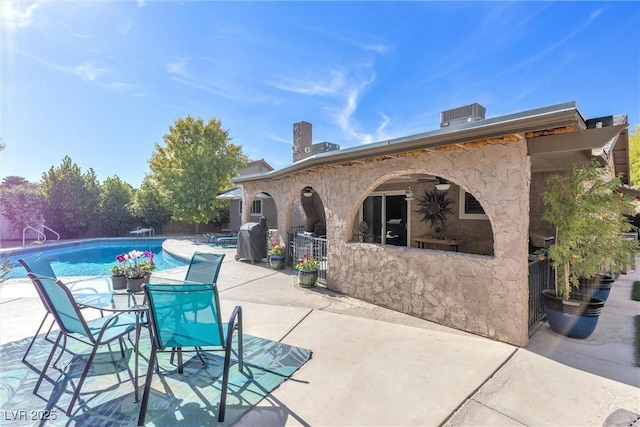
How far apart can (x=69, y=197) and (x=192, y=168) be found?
8.60 m

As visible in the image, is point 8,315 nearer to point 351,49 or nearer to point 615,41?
point 351,49

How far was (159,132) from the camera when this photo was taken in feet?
69.7

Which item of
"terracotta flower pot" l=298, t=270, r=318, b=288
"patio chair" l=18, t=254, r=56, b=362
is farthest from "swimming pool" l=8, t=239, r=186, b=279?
"patio chair" l=18, t=254, r=56, b=362

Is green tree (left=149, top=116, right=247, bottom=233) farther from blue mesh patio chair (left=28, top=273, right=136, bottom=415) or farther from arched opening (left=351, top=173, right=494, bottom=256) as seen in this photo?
blue mesh patio chair (left=28, top=273, right=136, bottom=415)

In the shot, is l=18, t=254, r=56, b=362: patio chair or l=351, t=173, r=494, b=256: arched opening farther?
l=351, t=173, r=494, b=256: arched opening

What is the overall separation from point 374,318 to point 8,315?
6.83 m

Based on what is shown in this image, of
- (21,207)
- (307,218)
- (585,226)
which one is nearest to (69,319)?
(585,226)

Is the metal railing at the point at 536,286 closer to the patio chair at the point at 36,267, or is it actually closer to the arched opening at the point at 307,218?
the arched opening at the point at 307,218

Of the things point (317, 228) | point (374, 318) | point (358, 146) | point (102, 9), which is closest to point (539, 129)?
point (358, 146)

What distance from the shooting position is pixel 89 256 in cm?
1627

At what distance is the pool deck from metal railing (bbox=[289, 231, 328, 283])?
7.20 ft

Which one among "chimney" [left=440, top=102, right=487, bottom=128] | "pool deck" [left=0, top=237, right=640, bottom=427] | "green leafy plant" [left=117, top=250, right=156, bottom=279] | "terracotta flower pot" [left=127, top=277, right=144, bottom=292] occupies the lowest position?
"pool deck" [left=0, top=237, right=640, bottom=427]

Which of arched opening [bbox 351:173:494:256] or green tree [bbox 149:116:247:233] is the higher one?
green tree [bbox 149:116:247:233]

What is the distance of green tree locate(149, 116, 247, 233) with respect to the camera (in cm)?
2005
